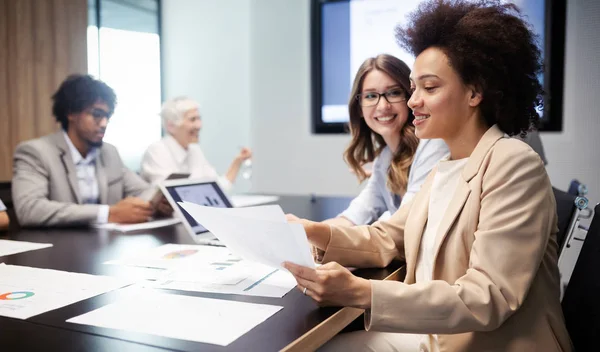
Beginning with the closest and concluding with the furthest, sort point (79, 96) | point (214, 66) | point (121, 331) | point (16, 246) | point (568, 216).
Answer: point (121, 331)
point (568, 216)
point (16, 246)
point (79, 96)
point (214, 66)

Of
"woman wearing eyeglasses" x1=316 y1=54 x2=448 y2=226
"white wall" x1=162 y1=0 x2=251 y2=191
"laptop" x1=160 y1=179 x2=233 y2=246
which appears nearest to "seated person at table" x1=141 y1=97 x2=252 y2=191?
"white wall" x1=162 y1=0 x2=251 y2=191

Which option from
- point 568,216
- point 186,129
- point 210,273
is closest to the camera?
point 210,273

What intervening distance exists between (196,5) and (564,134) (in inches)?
147

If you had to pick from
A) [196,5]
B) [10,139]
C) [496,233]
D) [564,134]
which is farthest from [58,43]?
[496,233]

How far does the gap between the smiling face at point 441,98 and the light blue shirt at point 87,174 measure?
1.91m

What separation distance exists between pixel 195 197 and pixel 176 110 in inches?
84.3

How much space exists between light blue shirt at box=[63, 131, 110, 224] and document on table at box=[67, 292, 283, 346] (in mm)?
1654

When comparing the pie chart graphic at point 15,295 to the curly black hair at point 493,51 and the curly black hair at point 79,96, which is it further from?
the curly black hair at point 79,96

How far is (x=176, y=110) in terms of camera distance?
12.8ft

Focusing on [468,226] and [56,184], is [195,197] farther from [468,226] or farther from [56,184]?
[468,226]

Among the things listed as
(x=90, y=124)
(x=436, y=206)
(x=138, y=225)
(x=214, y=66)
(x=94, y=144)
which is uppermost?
(x=214, y=66)

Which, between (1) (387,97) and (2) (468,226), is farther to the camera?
(1) (387,97)

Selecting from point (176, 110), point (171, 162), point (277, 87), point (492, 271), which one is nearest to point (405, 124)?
point (492, 271)

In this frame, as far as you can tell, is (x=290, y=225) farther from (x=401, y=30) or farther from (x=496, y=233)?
(x=401, y=30)
